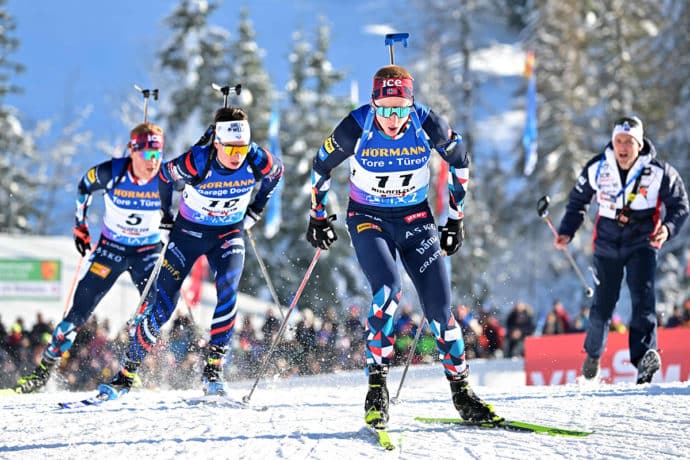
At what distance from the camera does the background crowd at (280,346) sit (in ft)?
41.9

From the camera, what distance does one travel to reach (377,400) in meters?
5.11

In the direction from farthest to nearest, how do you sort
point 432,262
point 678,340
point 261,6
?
point 261,6, point 678,340, point 432,262

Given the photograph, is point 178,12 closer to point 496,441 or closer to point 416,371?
point 416,371

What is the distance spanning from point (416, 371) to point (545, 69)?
2500 centimetres

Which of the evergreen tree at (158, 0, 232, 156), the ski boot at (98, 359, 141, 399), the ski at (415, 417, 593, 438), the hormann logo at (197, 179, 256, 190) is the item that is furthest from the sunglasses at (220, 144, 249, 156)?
the evergreen tree at (158, 0, 232, 156)

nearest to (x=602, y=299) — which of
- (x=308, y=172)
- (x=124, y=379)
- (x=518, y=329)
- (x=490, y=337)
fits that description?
(x=124, y=379)

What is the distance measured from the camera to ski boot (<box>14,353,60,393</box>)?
8328 mm

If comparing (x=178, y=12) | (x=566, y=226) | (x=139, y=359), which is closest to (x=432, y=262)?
(x=139, y=359)

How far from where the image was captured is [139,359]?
22.4 feet

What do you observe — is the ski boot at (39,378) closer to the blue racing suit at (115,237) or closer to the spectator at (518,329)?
the blue racing suit at (115,237)

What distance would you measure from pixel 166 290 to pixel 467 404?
2677 mm

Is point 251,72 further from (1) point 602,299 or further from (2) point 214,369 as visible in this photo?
(2) point 214,369

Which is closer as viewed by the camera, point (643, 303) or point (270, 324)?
point (643, 303)

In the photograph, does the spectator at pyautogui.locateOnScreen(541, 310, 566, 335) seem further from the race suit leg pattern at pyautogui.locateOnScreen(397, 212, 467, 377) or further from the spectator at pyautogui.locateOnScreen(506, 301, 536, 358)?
the race suit leg pattern at pyautogui.locateOnScreen(397, 212, 467, 377)
